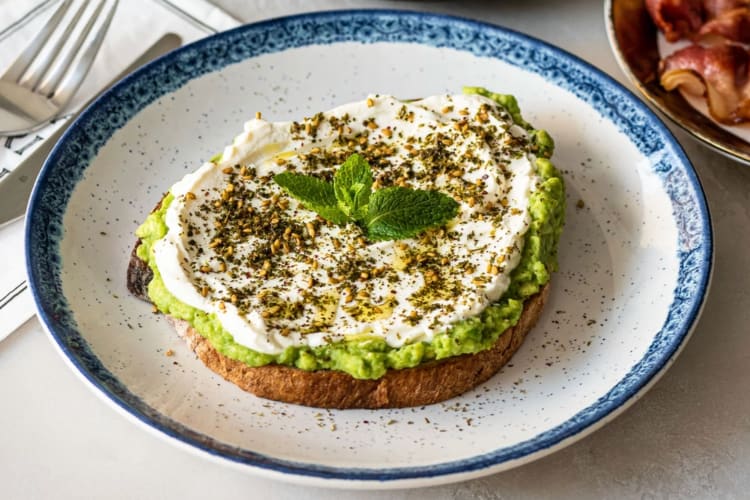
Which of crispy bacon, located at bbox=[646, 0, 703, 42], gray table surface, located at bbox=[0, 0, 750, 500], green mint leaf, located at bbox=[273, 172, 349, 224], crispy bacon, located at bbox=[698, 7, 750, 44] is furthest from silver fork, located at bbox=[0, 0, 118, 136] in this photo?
crispy bacon, located at bbox=[698, 7, 750, 44]

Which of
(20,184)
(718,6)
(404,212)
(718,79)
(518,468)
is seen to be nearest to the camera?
(518,468)

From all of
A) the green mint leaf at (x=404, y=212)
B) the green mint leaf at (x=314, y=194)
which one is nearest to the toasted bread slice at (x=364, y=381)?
the green mint leaf at (x=404, y=212)

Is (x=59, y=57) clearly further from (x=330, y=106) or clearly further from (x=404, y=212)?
(x=404, y=212)

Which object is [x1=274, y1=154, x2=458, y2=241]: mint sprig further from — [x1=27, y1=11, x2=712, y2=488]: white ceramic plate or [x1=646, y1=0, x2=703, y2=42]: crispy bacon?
[x1=646, y1=0, x2=703, y2=42]: crispy bacon

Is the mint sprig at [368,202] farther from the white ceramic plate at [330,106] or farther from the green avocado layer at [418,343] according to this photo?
the white ceramic plate at [330,106]

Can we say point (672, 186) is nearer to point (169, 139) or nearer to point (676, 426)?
point (676, 426)

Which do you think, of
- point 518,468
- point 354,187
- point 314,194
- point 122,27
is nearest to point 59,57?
point 122,27
